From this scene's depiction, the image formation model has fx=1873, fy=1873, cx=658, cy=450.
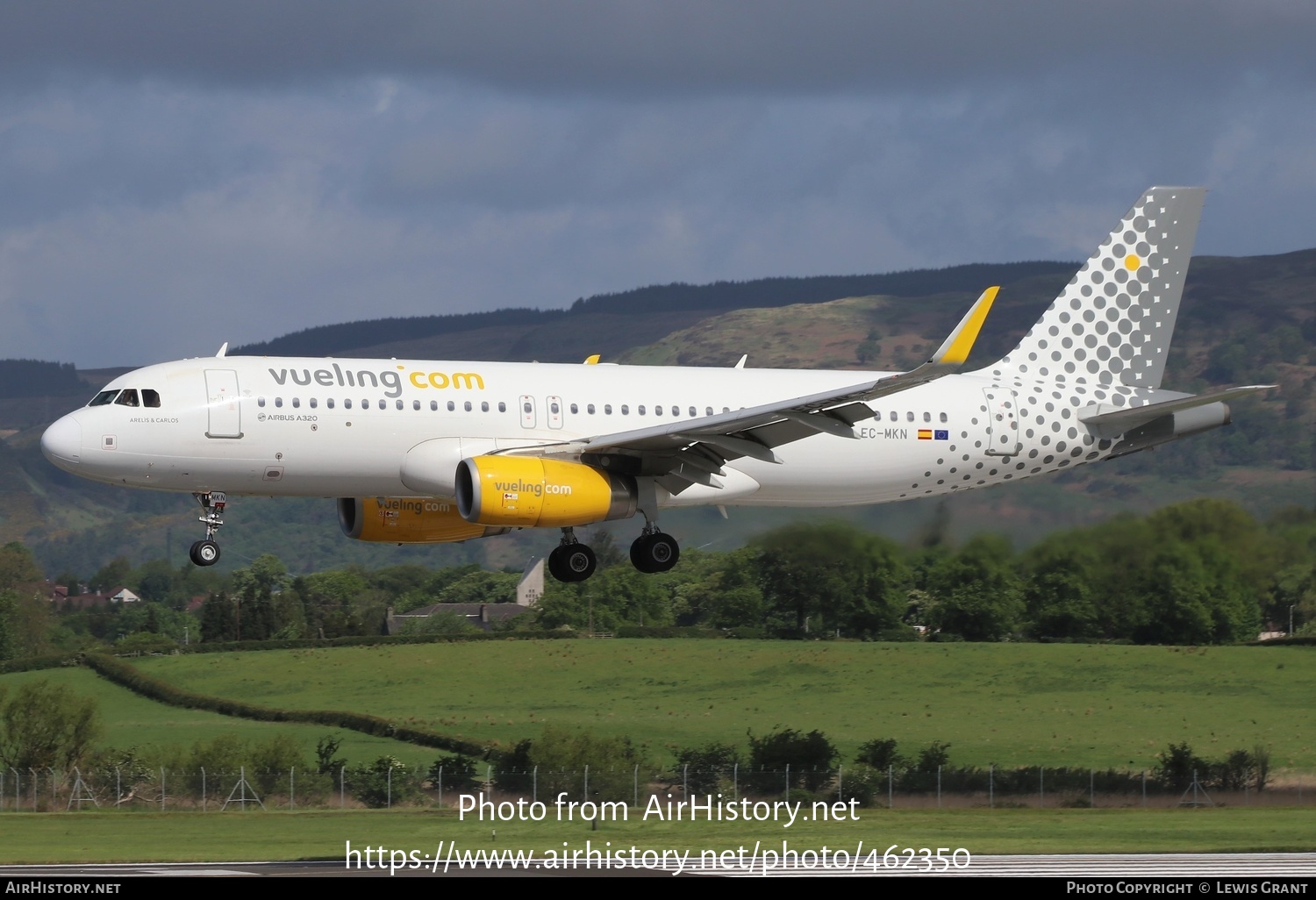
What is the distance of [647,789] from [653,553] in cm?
2618

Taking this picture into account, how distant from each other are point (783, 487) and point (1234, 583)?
18.8 meters

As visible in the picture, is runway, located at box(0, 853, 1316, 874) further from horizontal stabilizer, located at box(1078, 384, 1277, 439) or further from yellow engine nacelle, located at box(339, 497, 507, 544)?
horizontal stabilizer, located at box(1078, 384, 1277, 439)

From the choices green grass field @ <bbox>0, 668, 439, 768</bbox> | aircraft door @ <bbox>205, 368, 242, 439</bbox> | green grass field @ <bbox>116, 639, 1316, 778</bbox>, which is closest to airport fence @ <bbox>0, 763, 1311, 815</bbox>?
green grass field @ <bbox>116, 639, 1316, 778</bbox>

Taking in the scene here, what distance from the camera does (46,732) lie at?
8275 cm

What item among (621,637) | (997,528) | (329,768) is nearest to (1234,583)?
(997,528)

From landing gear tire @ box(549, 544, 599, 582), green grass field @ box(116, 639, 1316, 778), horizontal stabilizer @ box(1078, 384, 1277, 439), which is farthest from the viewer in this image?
green grass field @ box(116, 639, 1316, 778)

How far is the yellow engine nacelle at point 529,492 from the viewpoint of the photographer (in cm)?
3778

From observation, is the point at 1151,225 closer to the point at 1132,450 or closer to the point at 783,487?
the point at 1132,450

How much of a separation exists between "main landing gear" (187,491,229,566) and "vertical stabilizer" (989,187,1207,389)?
1855cm

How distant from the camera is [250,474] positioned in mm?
38500

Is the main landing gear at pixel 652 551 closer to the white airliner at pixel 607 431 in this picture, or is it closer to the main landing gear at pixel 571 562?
the white airliner at pixel 607 431

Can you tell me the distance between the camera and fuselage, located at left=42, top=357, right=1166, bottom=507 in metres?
38.3

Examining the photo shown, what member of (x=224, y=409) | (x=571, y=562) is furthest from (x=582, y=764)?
(x=224, y=409)

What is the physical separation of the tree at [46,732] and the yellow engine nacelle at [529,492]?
5038 cm
